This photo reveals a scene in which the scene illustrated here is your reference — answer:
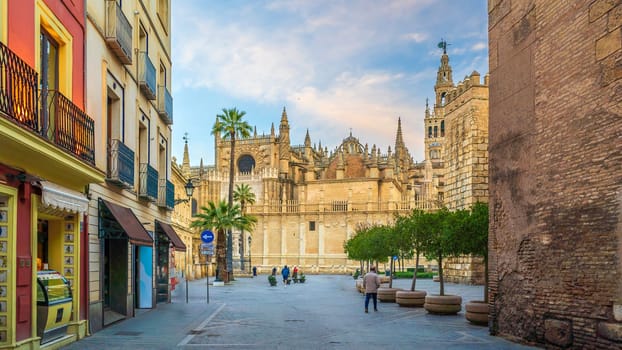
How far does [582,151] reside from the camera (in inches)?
418

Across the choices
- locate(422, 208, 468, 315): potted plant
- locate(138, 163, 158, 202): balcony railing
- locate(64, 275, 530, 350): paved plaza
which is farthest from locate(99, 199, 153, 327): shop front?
locate(422, 208, 468, 315): potted plant

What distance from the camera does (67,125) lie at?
1116 centimetres

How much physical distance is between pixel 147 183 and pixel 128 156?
106 inches

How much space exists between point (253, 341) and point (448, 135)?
26.1 metres

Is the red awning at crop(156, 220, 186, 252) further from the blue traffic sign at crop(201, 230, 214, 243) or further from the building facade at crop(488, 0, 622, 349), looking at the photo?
the building facade at crop(488, 0, 622, 349)

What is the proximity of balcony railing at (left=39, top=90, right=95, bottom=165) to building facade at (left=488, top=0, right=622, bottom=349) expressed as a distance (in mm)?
8133

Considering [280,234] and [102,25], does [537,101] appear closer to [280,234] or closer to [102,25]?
[102,25]

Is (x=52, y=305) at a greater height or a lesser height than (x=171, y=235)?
lesser


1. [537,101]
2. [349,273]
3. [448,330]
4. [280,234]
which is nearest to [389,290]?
[448,330]

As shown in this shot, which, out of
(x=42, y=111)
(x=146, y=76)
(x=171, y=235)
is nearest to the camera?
(x=42, y=111)

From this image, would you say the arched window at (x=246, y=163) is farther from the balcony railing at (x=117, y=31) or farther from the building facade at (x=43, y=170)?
the building facade at (x=43, y=170)

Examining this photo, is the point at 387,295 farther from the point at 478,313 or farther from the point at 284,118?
the point at 284,118

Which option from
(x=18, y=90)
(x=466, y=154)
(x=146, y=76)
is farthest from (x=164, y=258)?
(x=466, y=154)

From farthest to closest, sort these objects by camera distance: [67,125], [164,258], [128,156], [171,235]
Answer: [164,258] → [171,235] → [128,156] → [67,125]
